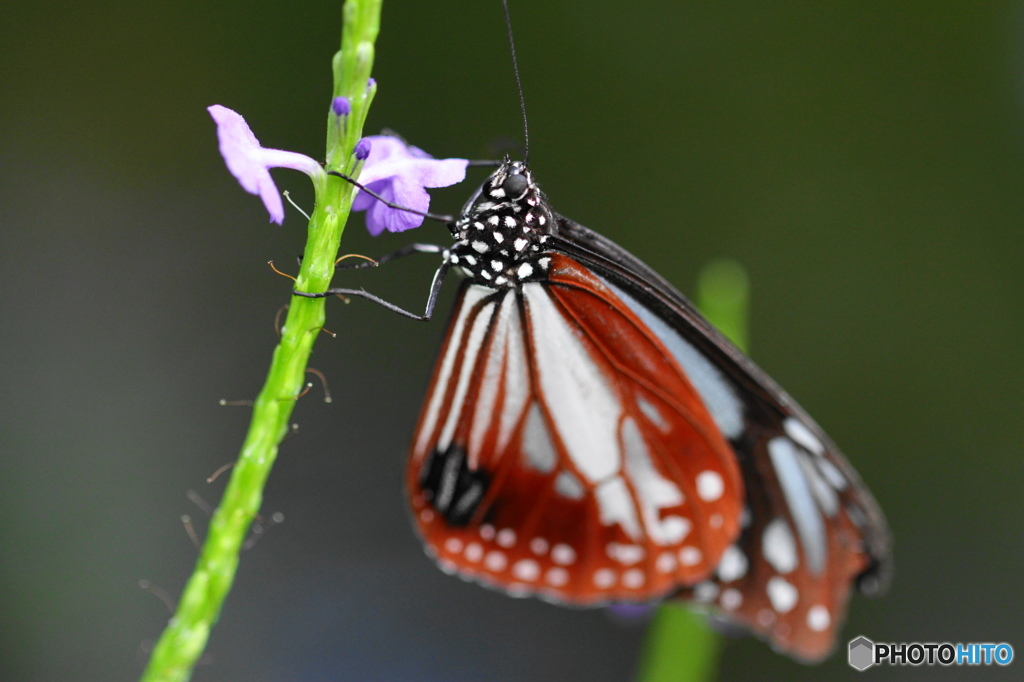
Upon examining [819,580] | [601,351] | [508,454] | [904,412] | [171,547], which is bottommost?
[171,547]

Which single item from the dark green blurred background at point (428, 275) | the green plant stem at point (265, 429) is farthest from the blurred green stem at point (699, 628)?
Answer: the dark green blurred background at point (428, 275)

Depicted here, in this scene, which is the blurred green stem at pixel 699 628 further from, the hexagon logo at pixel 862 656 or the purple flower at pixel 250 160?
the hexagon logo at pixel 862 656

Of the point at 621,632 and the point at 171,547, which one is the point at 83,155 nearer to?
the point at 171,547

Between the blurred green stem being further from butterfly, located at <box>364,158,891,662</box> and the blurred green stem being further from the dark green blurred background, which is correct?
the dark green blurred background

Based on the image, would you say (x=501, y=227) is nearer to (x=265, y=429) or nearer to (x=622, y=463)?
(x=622, y=463)

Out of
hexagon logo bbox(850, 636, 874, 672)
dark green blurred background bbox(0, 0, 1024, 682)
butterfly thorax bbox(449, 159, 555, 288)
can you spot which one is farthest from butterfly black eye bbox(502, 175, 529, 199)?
dark green blurred background bbox(0, 0, 1024, 682)

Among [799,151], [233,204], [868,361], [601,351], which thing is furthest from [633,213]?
[601,351]

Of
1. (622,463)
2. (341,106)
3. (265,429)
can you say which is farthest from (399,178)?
(622,463)
